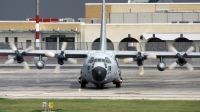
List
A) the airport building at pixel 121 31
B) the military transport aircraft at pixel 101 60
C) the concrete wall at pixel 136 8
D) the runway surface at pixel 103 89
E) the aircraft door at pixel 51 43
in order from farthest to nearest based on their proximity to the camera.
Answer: the concrete wall at pixel 136 8 < the airport building at pixel 121 31 < the aircraft door at pixel 51 43 < the military transport aircraft at pixel 101 60 < the runway surface at pixel 103 89

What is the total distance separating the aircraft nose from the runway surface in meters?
1.20

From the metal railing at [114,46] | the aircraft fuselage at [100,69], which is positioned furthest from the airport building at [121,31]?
the aircraft fuselage at [100,69]

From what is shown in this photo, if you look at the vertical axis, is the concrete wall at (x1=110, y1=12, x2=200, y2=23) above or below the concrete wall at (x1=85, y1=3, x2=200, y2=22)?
below

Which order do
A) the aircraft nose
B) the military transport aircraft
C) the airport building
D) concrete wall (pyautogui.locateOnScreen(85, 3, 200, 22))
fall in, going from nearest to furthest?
1. the aircraft nose
2. the military transport aircraft
3. the airport building
4. concrete wall (pyautogui.locateOnScreen(85, 3, 200, 22))

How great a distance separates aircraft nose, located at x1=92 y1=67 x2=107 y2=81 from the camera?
1956 inches

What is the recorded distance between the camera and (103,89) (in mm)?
52406

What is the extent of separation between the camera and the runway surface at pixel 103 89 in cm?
4588

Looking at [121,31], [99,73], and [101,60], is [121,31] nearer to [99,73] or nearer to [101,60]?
[101,60]

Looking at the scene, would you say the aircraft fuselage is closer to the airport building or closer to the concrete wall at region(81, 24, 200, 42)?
the airport building

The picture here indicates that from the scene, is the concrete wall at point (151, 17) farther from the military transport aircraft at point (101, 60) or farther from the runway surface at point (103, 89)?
the military transport aircraft at point (101, 60)

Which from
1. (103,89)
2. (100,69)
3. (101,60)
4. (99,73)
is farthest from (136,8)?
(99,73)

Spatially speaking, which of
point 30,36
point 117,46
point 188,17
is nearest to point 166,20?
point 188,17

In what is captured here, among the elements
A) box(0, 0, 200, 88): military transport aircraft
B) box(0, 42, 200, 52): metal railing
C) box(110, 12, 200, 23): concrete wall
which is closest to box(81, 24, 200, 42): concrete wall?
box(0, 42, 200, 52): metal railing

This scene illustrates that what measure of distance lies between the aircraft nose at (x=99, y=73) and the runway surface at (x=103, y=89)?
1.20 meters
